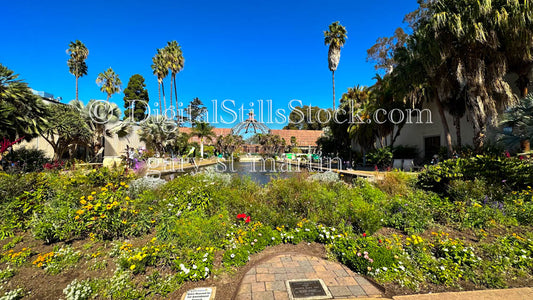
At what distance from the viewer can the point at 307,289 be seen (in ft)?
7.91

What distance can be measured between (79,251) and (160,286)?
5.37 feet

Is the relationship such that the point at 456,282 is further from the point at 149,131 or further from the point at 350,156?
the point at 149,131

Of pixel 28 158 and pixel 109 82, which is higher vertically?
pixel 109 82

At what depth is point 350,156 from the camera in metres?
19.4

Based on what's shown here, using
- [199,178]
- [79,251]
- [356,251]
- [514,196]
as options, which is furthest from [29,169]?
[514,196]

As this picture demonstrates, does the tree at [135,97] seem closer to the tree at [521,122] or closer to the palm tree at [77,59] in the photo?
the palm tree at [77,59]

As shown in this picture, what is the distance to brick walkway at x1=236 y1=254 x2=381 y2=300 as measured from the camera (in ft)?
7.72

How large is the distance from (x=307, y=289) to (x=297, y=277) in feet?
0.77

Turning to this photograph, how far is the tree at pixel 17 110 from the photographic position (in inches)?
425

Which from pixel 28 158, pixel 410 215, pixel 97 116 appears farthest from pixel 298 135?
pixel 410 215

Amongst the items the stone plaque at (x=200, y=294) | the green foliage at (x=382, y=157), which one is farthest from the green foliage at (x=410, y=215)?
the green foliage at (x=382, y=157)

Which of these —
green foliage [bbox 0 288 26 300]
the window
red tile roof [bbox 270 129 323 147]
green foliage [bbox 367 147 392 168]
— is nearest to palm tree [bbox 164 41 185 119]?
red tile roof [bbox 270 129 323 147]

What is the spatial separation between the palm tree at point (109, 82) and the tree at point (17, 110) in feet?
88.1

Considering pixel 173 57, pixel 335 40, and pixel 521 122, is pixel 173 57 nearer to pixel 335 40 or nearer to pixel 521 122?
pixel 335 40
